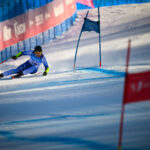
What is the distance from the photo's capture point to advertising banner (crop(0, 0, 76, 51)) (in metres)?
6.94

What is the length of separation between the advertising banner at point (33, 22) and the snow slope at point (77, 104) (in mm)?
784

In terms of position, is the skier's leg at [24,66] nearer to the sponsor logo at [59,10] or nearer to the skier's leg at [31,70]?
the skier's leg at [31,70]

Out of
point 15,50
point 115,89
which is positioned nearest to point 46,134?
point 115,89

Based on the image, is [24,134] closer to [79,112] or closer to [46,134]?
[46,134]

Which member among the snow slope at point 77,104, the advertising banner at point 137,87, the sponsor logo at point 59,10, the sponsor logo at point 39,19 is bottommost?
the snow slope at point 77,104

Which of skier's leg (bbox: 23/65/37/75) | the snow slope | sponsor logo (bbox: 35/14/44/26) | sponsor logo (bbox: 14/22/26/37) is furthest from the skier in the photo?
sponsor logo (bbox: 35/14/44/26)

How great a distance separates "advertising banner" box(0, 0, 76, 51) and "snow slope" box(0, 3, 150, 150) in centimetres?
78

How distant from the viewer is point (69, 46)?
8.05m

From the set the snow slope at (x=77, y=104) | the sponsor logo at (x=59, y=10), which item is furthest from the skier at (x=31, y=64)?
the sponsor logo at (x=59, y=10)

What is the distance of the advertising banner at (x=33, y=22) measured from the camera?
6.94m

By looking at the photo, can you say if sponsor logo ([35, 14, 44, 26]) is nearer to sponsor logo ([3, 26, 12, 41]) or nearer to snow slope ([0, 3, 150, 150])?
snow slope ([0, 3, 150, 150])

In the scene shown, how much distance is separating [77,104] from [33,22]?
506 cm

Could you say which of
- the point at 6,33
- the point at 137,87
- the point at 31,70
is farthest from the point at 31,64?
the point at 137,87

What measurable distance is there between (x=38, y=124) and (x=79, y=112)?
1.86ft
